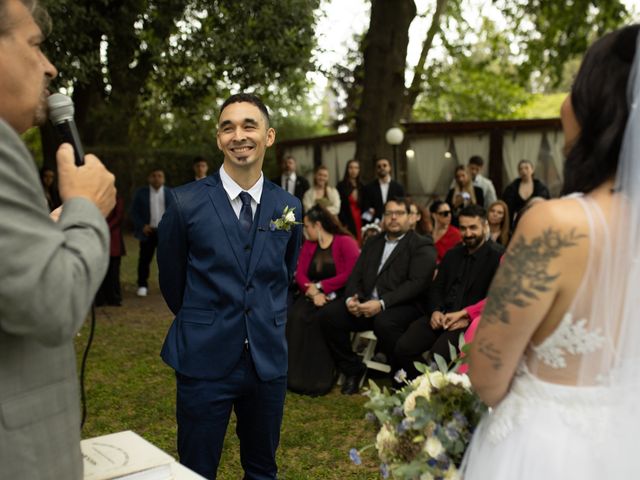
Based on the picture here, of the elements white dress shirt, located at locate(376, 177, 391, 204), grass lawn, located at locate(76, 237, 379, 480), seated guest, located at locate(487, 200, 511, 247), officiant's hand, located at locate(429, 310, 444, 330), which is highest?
white dress shirt, located at locate(376, 177, 391, 204)

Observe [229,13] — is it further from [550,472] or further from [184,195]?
[550,472]

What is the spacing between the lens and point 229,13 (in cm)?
947

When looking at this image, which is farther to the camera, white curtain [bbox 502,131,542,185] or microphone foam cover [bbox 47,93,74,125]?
white curtain [bbox 502,131,542,185]

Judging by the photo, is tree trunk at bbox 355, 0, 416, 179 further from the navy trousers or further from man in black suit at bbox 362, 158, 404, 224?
the navy trousers

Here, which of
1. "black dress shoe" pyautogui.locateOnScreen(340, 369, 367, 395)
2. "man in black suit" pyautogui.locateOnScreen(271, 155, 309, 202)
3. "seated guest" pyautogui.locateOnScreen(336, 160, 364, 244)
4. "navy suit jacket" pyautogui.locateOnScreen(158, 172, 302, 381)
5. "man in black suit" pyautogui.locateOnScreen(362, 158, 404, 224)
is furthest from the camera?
"man in black suit" pyautogui.locateOnScreen(271, 155, 309, 202)

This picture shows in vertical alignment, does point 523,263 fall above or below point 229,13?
below

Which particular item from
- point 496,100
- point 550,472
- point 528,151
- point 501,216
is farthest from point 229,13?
point 496,100

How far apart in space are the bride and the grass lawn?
2.56m

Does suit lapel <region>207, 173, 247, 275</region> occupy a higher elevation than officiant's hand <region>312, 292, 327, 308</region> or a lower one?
higher

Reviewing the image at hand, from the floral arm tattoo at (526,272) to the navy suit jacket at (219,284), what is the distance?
1.64 m

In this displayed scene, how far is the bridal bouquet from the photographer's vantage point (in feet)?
6.63

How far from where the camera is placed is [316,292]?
6.98 m

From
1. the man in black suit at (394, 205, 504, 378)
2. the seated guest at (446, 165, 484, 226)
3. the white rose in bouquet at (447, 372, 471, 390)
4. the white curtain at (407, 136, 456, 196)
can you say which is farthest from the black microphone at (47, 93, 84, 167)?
the white curtain at (407, 136, 456, 196)

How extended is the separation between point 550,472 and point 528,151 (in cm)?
1772
